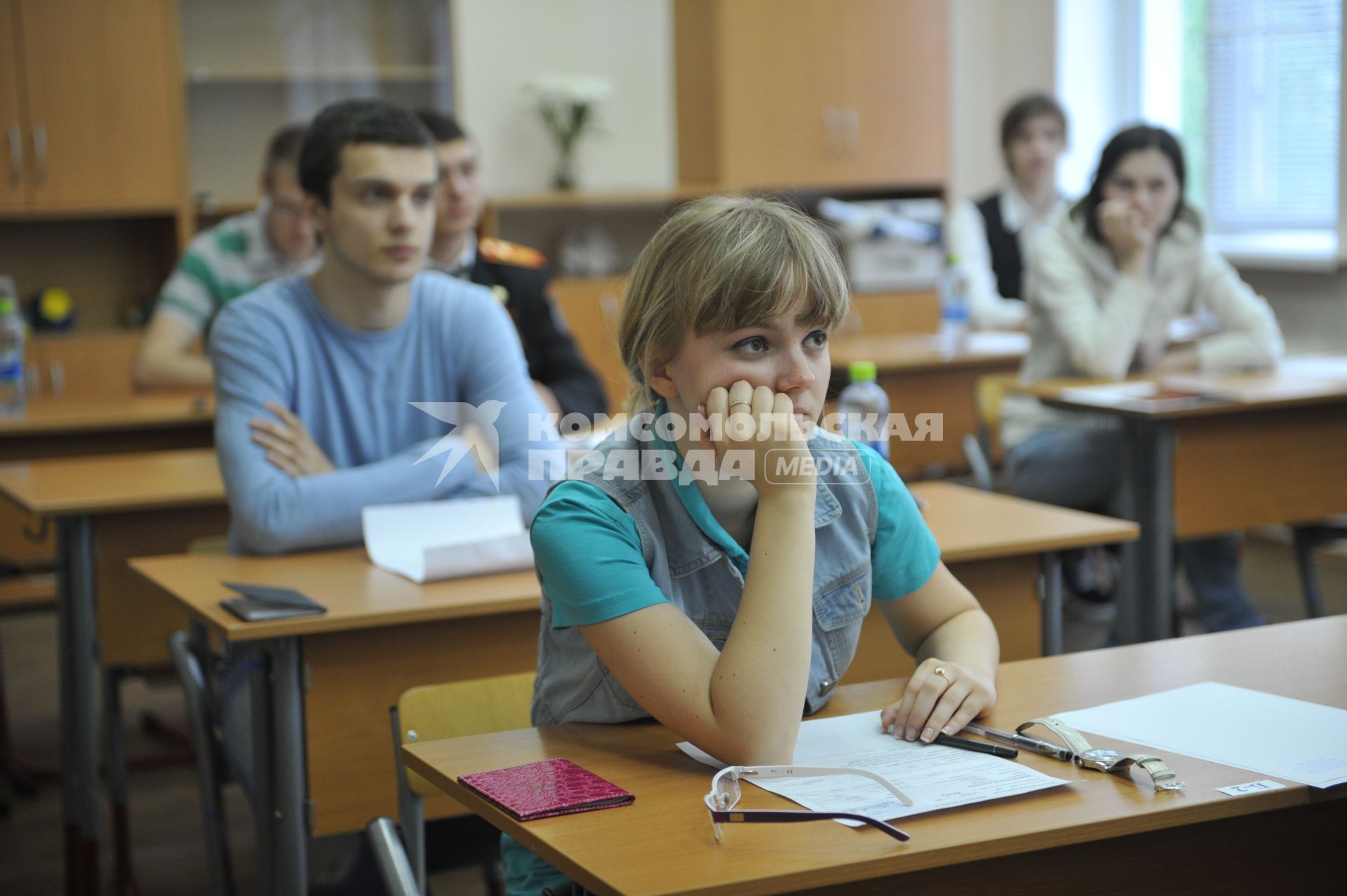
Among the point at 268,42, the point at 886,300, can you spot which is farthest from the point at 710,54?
the point at 268,42

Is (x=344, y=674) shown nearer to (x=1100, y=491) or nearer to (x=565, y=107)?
(x=1100, y=491)

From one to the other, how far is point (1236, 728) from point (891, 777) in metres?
0.35

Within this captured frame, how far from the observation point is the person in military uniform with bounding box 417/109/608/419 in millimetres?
3371

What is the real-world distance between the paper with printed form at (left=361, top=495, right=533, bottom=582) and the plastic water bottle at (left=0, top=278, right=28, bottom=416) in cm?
197

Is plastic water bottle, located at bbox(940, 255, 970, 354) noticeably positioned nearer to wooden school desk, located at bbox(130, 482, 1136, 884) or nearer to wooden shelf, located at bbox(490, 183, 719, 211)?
wooden shelf, located at bbox(490, 183, 719, 211)

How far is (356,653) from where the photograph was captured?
1.88m

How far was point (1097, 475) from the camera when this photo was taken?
11.1ft

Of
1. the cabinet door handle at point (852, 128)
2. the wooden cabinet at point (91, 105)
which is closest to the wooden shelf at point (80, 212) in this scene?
the wooden cabinet at point (91, 105)

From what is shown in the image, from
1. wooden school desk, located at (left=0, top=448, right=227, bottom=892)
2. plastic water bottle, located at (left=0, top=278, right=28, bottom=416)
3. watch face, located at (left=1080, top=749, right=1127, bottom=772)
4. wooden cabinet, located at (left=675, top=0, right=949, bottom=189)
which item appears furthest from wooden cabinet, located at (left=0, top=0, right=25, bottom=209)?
watch face, located at (left=1080, top=749, right=1127, bottom=772)

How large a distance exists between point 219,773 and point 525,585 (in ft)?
1.90

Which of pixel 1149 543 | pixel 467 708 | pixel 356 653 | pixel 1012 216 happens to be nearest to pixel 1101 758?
pixel 467 708

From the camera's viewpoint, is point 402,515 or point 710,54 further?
point 710,54

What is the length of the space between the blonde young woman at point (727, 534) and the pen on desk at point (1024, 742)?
2 cm

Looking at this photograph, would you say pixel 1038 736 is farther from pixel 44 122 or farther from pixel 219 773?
pixel 44 122
